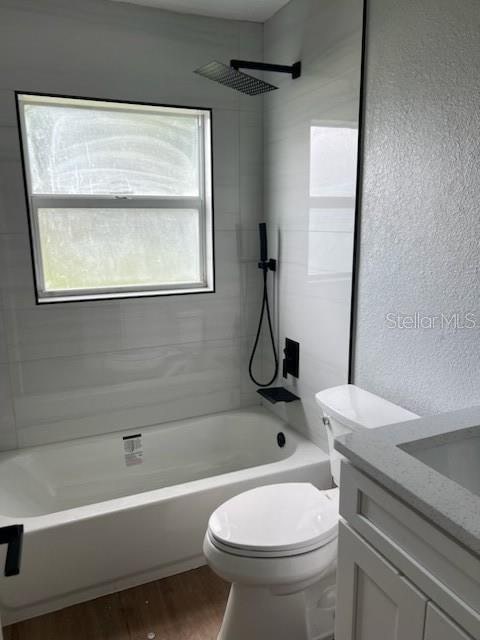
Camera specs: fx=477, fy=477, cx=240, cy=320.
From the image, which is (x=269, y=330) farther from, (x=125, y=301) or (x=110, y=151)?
(x=110, y=151)

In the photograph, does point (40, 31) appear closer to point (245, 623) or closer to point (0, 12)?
point (0, 12)

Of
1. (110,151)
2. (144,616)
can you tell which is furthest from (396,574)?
(110,151)

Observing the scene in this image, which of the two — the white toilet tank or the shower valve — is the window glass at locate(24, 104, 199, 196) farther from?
the white toilet tank

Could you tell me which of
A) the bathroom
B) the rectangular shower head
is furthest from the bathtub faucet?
the rectangular shower head

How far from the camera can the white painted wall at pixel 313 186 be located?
2033 millimetres

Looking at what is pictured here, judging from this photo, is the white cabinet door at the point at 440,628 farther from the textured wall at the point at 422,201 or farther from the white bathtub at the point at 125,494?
the white bathtub at the point at 125,494

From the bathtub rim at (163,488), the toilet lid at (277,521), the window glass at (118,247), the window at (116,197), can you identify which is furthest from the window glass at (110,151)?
the toilet lid at (277,521)

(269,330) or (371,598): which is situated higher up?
(269,330)

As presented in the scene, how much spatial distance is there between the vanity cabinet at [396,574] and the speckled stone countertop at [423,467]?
0.03 m

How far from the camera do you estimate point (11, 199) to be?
2.23 metres

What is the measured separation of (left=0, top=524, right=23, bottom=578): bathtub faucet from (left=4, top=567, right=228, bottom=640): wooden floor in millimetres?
1028

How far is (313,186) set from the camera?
2.30 metres

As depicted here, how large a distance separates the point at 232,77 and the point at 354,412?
1452 mm

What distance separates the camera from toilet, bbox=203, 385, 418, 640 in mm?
1513
